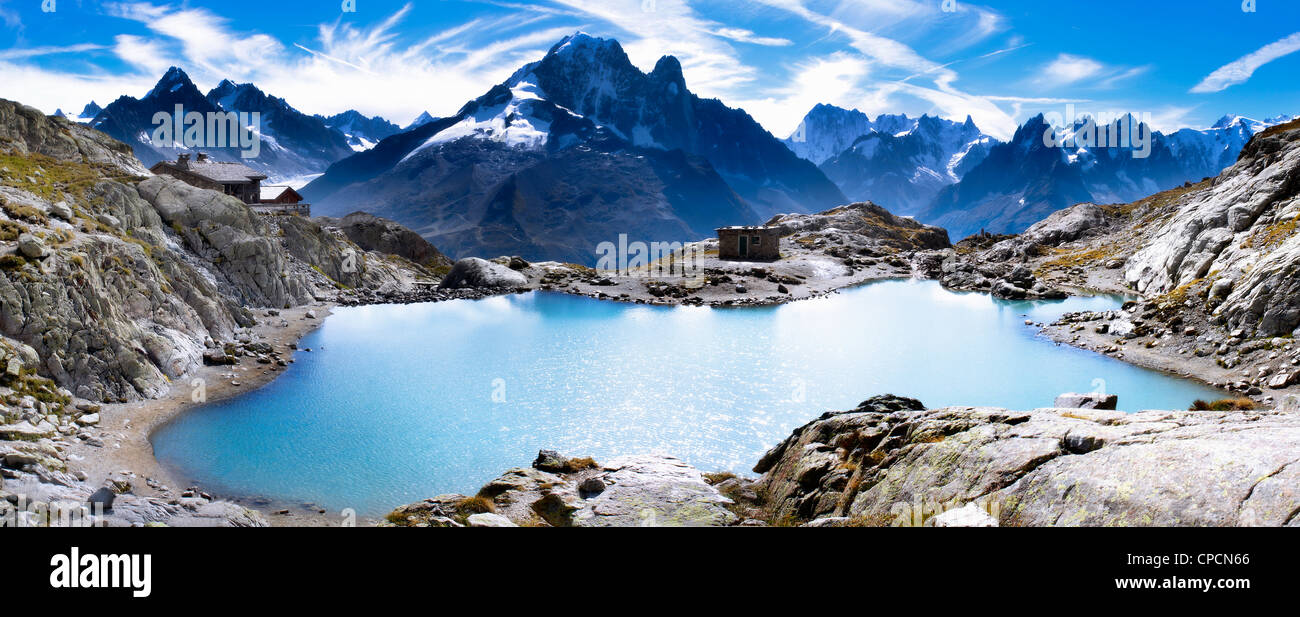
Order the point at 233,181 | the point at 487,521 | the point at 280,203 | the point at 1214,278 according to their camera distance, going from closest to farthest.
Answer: the point at 487,521 → the point at 1214,278 → the point at 233,181 → the point at 280,203

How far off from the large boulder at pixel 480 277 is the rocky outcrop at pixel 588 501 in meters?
67.8

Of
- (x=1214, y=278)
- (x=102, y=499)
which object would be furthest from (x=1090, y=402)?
(x=1214, y=278)

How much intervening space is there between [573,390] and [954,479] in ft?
89.7

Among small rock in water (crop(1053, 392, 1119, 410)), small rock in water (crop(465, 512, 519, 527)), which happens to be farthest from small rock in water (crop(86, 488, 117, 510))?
small rock in water (crop(1053, 392, 1119, 410))

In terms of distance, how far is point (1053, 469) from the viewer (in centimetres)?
1229

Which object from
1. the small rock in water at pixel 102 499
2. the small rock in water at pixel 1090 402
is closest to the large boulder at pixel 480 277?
the small rock in water at pixel 102 499

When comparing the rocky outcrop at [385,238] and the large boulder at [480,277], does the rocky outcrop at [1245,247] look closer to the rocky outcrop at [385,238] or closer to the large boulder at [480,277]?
the large boulder at [480,277]

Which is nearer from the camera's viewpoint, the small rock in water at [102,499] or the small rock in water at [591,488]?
the small rock in water at [102,499]

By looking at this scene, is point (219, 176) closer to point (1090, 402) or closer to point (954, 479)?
point (1090, 402)

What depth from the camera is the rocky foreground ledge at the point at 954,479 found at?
9961 millimetres

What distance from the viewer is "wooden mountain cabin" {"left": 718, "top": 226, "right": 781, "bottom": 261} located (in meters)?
102

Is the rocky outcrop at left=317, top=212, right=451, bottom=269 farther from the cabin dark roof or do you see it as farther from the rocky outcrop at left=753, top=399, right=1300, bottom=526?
the rocky outcrop at left=753, top=399, right=1300, bottom=526

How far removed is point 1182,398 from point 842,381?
53.8ft
